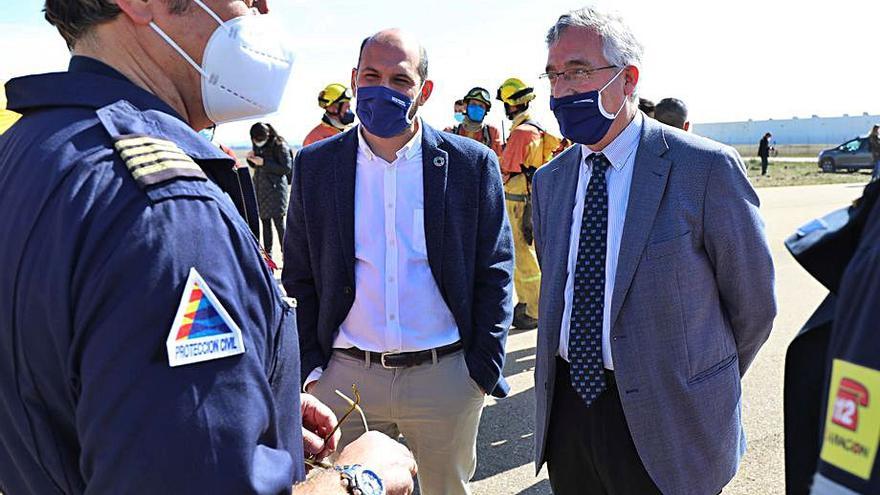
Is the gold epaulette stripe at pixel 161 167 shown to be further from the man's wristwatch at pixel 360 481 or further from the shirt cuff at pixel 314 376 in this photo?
the shirt cuff at pixel 314 376

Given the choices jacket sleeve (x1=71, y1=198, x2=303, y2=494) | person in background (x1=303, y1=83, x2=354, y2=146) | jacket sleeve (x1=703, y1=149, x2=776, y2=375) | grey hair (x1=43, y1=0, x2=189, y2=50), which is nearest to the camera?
jacket sleeve (x1=71, y1=198, x2=303, y2=494)

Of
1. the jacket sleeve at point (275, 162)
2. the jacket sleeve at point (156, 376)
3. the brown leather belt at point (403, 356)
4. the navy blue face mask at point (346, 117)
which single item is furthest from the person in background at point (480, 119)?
the jacket sleeve at point (156, 376)

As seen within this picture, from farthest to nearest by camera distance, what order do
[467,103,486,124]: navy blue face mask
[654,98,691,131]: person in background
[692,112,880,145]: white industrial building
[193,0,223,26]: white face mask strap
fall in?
[692,112,880,145]: white industrial building, [467,103,486,124]: navy blue face mask, [654,98,691,131]: person in background, [193,0,223,26]: white face mask strap

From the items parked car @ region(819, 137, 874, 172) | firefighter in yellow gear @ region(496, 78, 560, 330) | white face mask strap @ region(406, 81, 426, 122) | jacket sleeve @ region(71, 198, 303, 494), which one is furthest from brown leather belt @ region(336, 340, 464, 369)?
parked car @ region(819, 137, 874, 172)

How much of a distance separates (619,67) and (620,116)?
0.20m

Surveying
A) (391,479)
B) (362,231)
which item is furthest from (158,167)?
(362,231)

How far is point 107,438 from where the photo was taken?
1.07m

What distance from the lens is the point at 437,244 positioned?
3.07m

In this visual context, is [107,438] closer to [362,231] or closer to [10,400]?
[10,400]

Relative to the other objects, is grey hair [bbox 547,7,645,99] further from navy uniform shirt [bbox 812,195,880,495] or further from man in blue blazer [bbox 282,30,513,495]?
navy uniform shirt [bbox 812,195,880,495]

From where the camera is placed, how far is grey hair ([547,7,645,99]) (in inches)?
107

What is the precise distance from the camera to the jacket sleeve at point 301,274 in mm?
3213

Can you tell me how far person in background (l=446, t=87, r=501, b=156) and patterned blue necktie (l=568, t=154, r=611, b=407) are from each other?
22.0 ft

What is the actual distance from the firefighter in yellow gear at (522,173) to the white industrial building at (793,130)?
82.1 metres
